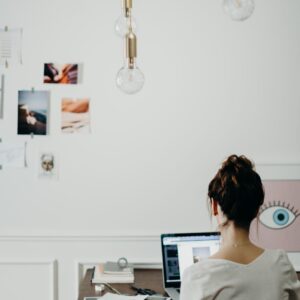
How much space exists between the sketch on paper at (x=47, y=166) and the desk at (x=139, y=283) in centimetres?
60

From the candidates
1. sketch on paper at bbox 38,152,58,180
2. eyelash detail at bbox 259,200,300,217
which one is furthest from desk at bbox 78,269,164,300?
eyelash detail at bbox 259,200,300,217

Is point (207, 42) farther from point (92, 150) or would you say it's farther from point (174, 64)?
point (92, 150)

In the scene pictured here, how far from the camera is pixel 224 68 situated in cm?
305

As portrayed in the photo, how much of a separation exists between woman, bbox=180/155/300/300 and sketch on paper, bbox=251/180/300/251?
1.51 m

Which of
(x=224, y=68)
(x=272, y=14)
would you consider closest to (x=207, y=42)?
(x=224, y=68)

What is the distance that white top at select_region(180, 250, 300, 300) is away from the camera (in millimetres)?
1400

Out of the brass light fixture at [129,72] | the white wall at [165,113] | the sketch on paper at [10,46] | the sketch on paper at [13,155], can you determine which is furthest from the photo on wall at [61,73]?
the brass light fixture at [129,72]

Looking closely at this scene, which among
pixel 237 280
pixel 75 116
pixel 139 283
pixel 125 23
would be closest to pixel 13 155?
pixel 75 116

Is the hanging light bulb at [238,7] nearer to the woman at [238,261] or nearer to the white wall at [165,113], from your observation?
the woman at [238,261]

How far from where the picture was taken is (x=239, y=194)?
4.99ft

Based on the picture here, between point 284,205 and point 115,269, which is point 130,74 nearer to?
point 115,269

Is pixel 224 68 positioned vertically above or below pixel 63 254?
above

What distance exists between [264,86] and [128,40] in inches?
60.9

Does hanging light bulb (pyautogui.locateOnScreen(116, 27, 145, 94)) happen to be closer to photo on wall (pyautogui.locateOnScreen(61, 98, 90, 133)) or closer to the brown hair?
the brown hair
